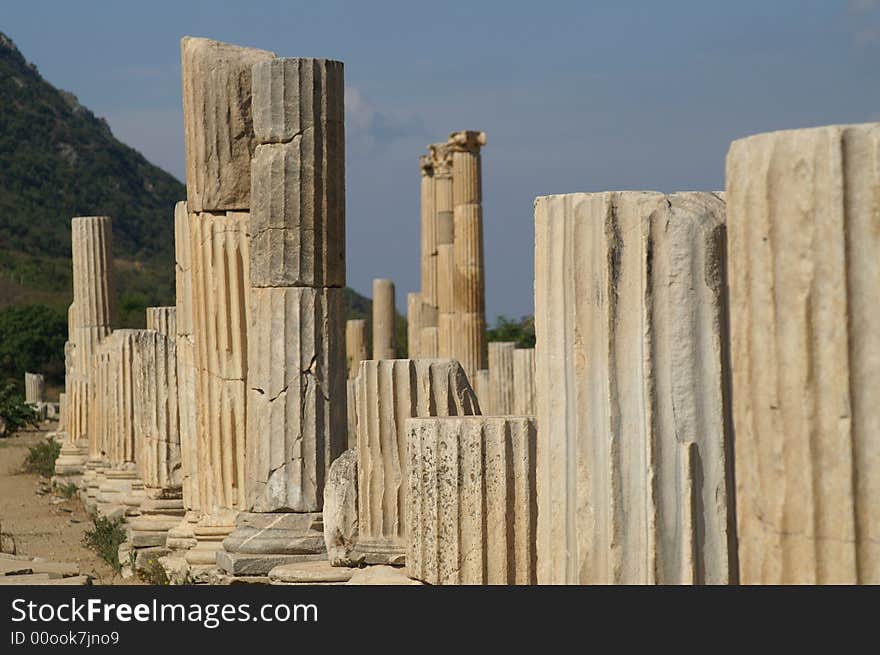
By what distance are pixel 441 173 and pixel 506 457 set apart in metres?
21.5

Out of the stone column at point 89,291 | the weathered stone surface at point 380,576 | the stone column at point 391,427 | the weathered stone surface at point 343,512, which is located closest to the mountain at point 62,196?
the stone column at point 89,291

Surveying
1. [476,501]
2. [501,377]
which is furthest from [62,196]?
[476,501]

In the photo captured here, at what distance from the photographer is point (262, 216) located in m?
10.4

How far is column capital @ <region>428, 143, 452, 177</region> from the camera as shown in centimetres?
2816

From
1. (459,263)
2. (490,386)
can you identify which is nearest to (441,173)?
(459,263)

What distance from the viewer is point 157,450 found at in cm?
1541

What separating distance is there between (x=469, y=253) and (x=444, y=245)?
1196mm

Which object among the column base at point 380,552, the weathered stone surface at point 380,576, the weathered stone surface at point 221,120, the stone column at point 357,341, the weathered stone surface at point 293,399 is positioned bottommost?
the weathered stone surface at point 380,576

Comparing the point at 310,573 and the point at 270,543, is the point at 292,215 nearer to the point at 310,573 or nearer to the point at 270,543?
the point at 270,543

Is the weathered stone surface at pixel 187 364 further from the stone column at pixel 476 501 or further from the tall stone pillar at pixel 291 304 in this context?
the stone column at pixel 476 501

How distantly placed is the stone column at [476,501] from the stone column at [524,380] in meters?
10.5

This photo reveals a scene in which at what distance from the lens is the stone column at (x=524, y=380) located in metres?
18.4

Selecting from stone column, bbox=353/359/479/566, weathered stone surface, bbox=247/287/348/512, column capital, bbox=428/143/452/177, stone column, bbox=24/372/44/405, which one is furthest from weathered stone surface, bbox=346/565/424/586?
stone column, bbox=24/372/44/405

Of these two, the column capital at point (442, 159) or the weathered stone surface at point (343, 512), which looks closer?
the weathered stone surface at point (343, 512)
